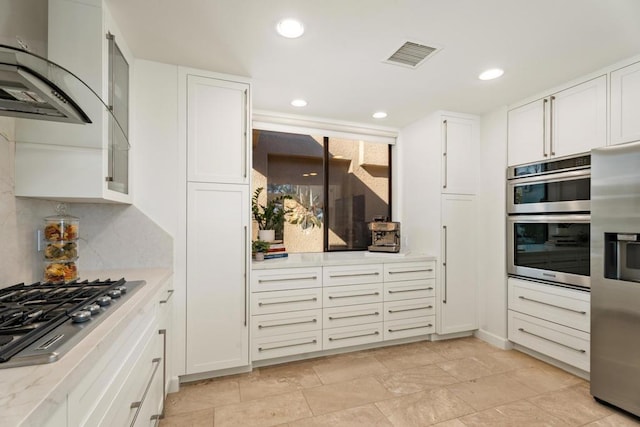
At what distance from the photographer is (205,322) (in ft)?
7.59

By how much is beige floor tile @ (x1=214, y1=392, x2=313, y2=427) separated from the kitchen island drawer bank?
48cm

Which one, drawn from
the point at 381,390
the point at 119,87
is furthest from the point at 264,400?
the point at 119,87

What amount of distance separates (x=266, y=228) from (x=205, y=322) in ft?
3.43

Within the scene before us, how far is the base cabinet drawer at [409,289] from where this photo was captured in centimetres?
302

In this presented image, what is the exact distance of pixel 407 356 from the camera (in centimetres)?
285

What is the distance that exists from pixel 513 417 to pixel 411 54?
2.46 m

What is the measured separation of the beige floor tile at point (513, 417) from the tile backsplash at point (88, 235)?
228 cm

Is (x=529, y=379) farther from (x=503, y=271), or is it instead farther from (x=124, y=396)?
(x=124, y=396)

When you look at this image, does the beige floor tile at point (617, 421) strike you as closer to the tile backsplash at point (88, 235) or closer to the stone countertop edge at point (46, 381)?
the stone countertop edge at point (46, 381)

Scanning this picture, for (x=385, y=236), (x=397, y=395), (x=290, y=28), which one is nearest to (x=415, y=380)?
(x=397, y=395)

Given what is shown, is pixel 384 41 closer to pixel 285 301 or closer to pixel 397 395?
pixel 285 301

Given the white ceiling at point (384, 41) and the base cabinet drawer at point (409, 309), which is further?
the base cabinet drawer at point (409, 309)

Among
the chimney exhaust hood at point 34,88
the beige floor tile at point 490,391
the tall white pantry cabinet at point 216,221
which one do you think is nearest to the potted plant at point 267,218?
the tall white pantry cabinet at point 216,221

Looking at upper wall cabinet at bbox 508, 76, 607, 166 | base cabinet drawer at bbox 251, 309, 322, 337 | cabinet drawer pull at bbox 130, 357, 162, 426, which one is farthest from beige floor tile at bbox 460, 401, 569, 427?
upper wall cabinet at bbox 508, 76, 607, 166
